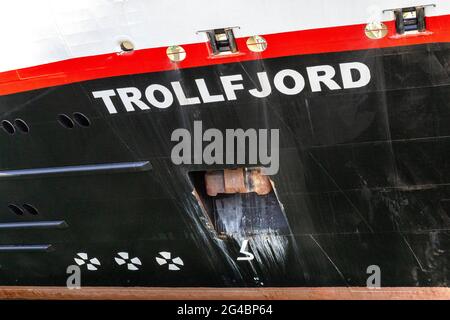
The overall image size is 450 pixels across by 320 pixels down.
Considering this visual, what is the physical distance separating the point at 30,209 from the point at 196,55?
2.79 m

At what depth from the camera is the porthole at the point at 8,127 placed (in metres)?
6.14

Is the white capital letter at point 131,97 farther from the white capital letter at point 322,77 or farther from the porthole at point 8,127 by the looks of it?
the white capital letter at point 322,77

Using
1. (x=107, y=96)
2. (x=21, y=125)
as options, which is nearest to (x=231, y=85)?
(x=107, y=96)

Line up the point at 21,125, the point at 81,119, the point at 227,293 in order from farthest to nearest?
the point at 227,293
the point at 21,125
the point at 81,119

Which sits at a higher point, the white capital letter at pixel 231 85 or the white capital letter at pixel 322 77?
the white capital letter at pixel 231 85

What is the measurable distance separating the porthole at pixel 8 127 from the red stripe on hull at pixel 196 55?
0.32 m

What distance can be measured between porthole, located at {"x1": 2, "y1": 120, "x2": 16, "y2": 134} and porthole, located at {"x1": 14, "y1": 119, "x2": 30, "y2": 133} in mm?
72

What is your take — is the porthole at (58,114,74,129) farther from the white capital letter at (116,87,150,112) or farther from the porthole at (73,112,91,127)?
the white capital letter at (116,87,150,112)

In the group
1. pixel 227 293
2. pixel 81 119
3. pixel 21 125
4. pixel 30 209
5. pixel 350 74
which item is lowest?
pixel 227 293

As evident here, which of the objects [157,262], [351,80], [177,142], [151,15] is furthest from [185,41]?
[157,262]

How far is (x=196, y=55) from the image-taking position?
516cm

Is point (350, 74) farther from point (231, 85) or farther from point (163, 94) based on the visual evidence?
point (163, 94)

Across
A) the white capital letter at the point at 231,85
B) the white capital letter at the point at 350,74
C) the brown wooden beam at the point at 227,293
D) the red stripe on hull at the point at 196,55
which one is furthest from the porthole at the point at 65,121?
the white capital letter at the point at 350,74

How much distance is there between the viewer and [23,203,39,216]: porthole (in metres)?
6.61
